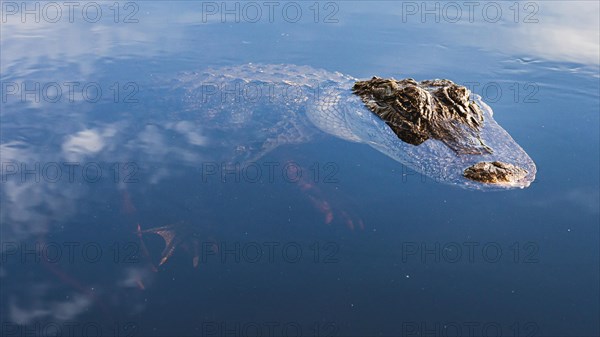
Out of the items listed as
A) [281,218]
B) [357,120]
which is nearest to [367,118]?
[357,120]

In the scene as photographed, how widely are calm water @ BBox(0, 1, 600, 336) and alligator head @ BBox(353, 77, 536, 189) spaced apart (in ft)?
0.58

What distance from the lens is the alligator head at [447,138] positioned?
589cm

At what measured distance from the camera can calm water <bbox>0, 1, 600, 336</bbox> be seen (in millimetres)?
4461

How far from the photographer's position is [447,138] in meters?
6.46

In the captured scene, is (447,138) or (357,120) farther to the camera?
(357,120)

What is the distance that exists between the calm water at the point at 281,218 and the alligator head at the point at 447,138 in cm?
18

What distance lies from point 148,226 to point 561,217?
Result: 13.7 feet

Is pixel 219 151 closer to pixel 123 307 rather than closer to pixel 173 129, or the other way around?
pixel 173 129

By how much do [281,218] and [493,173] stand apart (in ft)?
7.61

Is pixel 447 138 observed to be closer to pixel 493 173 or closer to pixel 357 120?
pixel 493 173

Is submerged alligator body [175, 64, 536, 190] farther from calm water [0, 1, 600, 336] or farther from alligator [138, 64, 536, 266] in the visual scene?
calm water [0, 1, 600, 336]

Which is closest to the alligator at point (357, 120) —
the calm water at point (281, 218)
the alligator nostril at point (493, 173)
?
the alligator nostril at point (493, 173)

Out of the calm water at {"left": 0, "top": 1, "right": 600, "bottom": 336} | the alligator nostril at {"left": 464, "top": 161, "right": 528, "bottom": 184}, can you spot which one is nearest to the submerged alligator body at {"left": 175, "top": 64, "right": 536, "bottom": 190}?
the alligator nostril at {"left": 464, "top": 161, "right": 528, "bottom": 184}

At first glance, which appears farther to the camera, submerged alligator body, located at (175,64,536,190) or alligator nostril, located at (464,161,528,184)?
submerged alligator body, located at (175,64,536,190)
